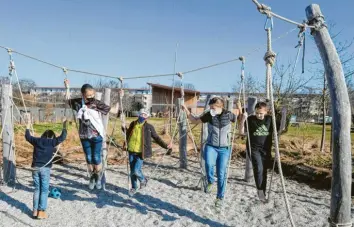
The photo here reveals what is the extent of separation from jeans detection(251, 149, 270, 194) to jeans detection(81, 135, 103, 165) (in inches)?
88.4

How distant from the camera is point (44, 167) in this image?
13.3 feet

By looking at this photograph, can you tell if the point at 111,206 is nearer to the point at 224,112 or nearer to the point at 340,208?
the point at 224,112

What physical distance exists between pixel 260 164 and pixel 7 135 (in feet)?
13.6

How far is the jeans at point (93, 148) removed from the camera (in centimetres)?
496

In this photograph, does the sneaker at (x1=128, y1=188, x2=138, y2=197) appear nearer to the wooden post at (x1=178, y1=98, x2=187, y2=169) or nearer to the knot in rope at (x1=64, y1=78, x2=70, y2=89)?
the knot in rope at (x1=64, y1=78, x2=70, y2=89)

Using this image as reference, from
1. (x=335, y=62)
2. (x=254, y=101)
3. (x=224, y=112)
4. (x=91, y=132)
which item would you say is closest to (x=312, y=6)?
(x=335, y=62)

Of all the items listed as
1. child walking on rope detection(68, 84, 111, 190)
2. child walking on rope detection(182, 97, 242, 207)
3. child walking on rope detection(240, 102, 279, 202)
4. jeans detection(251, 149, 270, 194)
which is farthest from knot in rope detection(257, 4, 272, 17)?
child walking on rope detection(68, 84, 111, 190)

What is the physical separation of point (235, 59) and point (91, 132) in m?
2.32

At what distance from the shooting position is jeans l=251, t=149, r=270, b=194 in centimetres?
429

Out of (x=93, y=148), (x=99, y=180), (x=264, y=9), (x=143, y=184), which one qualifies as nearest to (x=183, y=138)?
(x=143, y=184)

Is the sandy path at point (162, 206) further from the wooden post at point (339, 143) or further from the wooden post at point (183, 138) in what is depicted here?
the wooden post at point (339, 143)

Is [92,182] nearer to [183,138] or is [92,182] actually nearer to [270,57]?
[183,138]

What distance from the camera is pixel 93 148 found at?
16.4ft

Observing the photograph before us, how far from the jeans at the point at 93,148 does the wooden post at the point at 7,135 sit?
150 cm
